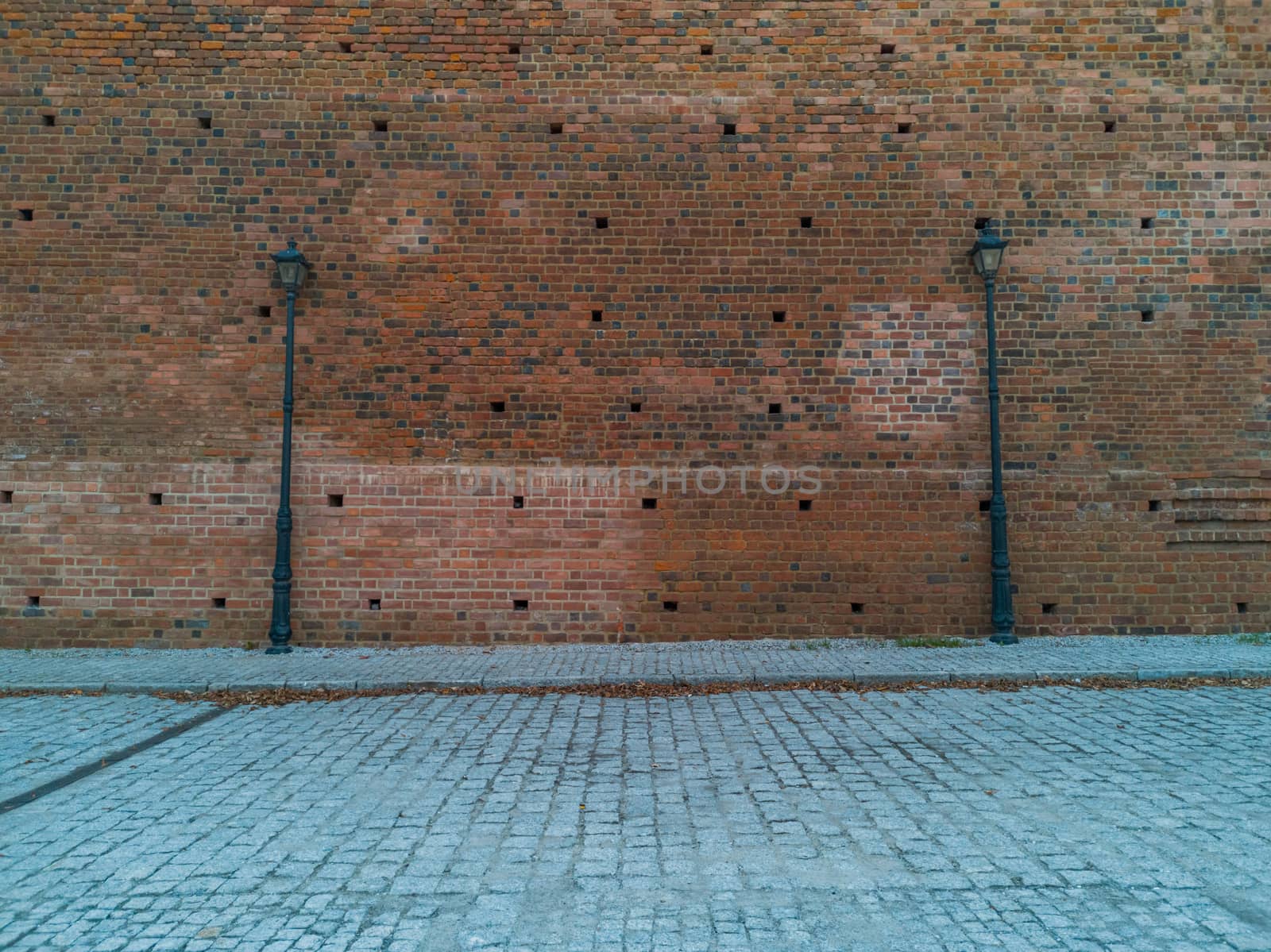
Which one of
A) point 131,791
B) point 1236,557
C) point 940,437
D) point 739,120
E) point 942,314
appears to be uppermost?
point 739,120

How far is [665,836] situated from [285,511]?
690 cm

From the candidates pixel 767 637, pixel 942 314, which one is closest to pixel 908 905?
pixel 767 637

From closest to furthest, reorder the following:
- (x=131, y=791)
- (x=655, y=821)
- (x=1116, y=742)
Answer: (x=655, y=821) → (x=131, y=791) → (x=1116, y=742)

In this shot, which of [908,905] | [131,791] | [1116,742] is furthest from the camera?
[1116,742]

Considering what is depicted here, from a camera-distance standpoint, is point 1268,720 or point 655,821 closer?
point 655,821

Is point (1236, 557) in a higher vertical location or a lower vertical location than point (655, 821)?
higher

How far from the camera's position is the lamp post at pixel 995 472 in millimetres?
8828

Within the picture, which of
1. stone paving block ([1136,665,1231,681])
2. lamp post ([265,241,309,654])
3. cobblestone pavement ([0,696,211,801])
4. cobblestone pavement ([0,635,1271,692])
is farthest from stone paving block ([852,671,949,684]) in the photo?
lamp post ([265,241,309,654])

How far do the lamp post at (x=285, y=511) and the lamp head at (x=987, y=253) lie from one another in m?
8.47

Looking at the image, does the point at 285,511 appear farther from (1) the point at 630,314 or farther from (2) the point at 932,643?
(2) the point at 932,643

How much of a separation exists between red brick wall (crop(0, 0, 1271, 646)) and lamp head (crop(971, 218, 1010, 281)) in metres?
0.31

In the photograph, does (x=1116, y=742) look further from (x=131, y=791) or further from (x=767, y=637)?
(x=131, y=791)

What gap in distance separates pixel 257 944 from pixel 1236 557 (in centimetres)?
1121

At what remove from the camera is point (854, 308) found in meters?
9.38
